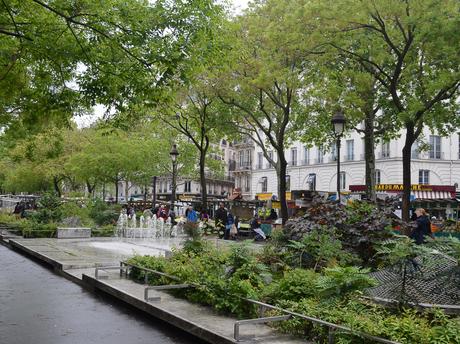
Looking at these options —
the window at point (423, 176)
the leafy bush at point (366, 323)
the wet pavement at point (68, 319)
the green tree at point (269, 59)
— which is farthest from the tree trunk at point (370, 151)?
the window at point (423, 176)

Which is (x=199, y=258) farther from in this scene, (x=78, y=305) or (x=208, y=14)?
(x=208, y=14)

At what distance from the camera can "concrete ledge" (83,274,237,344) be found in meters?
6.55

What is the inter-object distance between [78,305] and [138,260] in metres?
1.68

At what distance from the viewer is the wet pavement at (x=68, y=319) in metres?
7.30

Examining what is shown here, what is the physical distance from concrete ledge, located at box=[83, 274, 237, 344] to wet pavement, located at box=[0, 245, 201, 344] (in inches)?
5.7

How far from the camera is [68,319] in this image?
8508mm

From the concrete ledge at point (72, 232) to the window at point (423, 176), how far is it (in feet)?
122

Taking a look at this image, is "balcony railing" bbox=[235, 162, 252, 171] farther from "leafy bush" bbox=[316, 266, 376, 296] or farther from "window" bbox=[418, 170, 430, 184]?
"leafy bush" bbox=[316, 266, 376, 296]

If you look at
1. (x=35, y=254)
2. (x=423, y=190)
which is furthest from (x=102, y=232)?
(x=423, y=190)

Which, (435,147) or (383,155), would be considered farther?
(383,155)

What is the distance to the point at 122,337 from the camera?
24.3 feet

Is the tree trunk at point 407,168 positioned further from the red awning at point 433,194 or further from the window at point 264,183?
the window at point 264,183

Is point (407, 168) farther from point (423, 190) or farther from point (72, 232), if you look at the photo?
point (423, 190)

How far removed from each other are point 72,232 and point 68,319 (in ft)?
51.8
